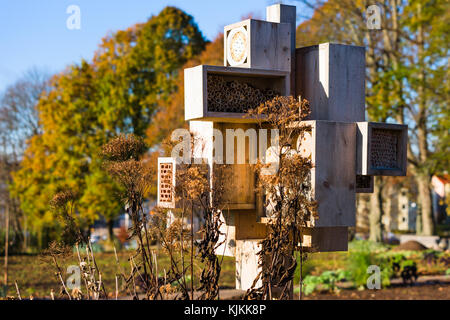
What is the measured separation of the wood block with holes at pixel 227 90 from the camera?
4566mm

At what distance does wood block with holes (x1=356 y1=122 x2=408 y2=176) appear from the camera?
473 centimetres

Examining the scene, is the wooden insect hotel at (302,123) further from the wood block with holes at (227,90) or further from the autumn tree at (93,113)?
the autumn tree at (93,113)

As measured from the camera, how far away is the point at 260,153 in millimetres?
4957

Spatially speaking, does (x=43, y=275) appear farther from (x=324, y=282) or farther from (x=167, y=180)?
(x=167, y=180)

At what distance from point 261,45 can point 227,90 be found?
0.48 metres

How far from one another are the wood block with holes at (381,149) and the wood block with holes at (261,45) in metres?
0.83

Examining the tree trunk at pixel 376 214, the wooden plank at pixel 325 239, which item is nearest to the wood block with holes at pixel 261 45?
the wooden plank at pixel 325 239

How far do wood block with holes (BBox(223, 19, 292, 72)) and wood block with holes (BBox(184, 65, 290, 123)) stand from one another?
0.12 m

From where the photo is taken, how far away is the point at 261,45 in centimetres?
493

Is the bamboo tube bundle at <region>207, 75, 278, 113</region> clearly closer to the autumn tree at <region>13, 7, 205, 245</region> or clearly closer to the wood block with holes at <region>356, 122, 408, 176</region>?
the wood block with holes at <region>356, 122, 408, 176</region>

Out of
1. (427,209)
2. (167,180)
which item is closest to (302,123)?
(167,180)

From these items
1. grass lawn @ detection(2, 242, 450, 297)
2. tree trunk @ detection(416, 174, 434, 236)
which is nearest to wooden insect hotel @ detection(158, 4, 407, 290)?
grass lawn @ detection(2, 242, 450, 297)

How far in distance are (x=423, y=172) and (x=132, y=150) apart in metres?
17.0
